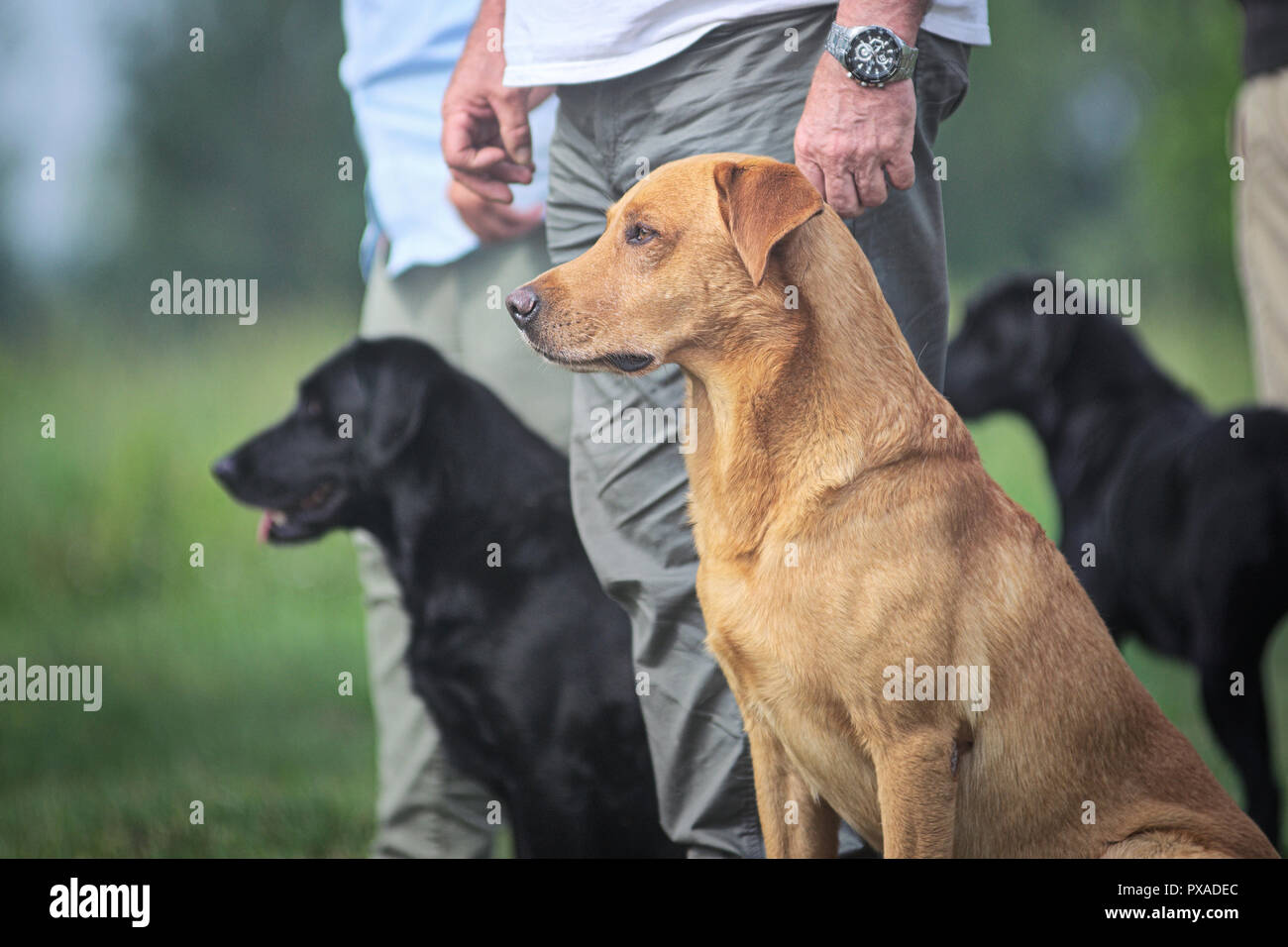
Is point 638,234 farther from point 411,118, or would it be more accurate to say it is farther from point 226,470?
point 226,470

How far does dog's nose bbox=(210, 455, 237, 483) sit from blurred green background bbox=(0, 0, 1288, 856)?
177mm

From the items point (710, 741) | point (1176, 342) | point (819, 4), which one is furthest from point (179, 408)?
point (1176, 342)

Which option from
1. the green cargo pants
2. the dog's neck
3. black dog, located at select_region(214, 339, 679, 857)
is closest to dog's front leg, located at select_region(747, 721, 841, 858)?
the dog's neck

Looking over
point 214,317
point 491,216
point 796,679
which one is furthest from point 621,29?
point 214,317

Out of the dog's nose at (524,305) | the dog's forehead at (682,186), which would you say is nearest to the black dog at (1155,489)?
the dog's forehead at (682,186)

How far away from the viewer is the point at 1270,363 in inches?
99.3

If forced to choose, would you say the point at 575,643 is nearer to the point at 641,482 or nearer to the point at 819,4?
the point at 641,482

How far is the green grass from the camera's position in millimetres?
2500

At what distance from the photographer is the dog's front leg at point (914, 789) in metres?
1.52

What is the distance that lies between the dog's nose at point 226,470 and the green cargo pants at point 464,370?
30cm

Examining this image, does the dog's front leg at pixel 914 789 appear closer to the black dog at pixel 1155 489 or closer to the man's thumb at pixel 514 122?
the man's thumb at pixel 514 122

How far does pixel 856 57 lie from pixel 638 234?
15.4 inches
